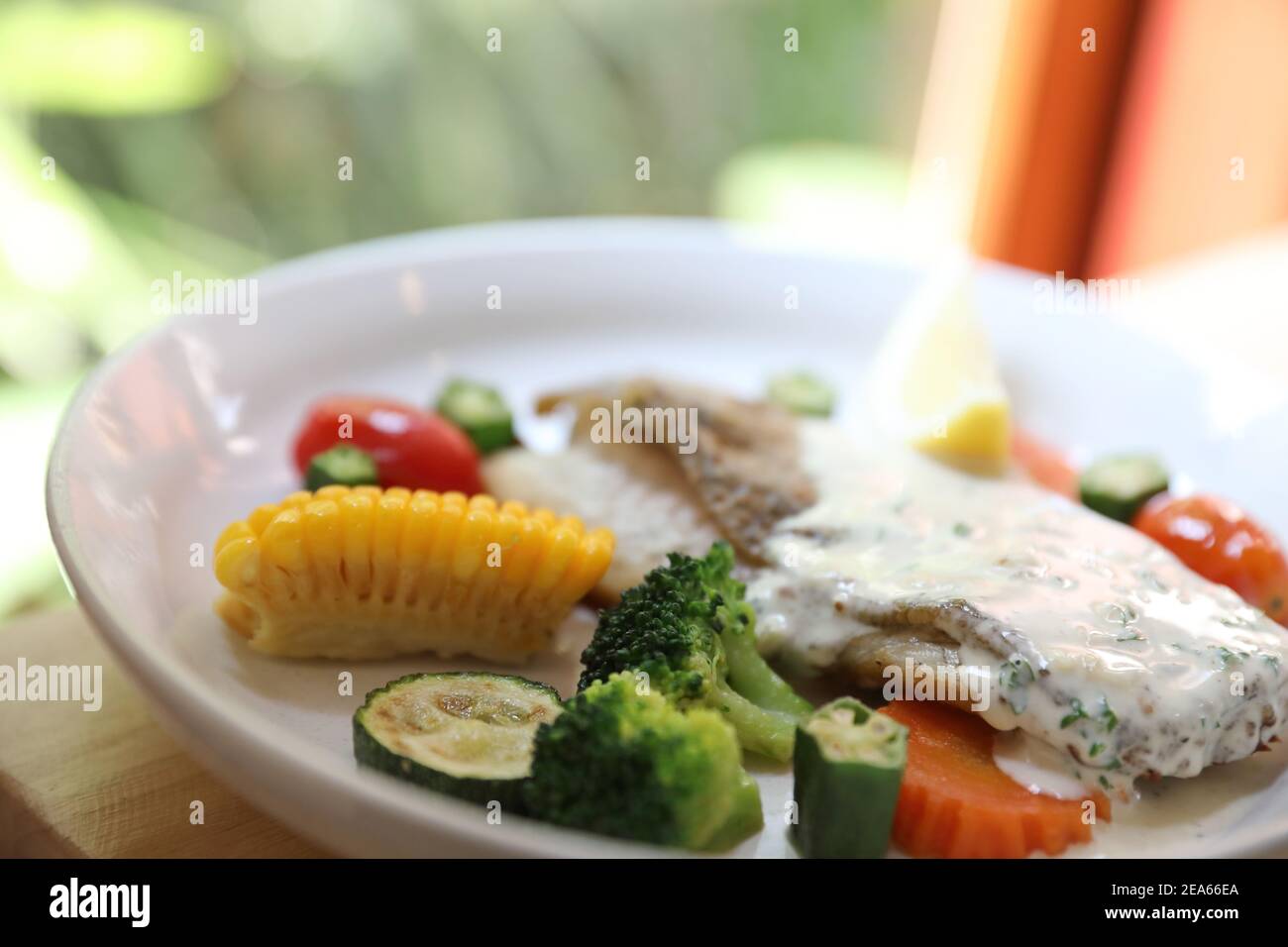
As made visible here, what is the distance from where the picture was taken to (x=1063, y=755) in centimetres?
212

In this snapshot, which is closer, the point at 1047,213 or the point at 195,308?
the point at 195,308

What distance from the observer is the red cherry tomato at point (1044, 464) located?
129 inches

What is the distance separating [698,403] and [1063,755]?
1.33 m

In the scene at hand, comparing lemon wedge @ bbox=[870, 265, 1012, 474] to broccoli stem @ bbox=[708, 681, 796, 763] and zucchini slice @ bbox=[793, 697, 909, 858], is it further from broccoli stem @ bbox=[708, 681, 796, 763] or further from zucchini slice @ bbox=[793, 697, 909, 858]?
A: zucchini slice @ bbox=[793, 697, 909, 858]

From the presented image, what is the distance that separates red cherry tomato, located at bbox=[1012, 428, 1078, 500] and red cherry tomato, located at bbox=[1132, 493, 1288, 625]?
355mm

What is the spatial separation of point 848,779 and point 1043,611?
0.68m

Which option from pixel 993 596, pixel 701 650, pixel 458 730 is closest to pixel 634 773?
pixel 458 730

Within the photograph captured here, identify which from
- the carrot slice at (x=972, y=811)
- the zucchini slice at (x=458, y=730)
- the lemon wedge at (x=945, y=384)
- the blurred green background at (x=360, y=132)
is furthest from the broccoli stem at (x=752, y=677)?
the blurred green background at (x=360, y=132)

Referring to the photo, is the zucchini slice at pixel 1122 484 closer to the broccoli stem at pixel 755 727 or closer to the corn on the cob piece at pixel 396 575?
the broccoli stem at pixel 755 727

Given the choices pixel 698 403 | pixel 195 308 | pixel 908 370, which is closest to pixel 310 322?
pixel 195 308

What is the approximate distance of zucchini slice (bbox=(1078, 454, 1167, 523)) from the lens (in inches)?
122

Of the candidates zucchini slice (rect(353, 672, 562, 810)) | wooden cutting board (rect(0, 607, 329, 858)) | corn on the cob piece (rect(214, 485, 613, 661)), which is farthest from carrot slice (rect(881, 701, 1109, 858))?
wooden cutting board (rect(0, 607, 329, 858))

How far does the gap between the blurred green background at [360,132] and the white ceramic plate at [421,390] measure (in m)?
1.82
